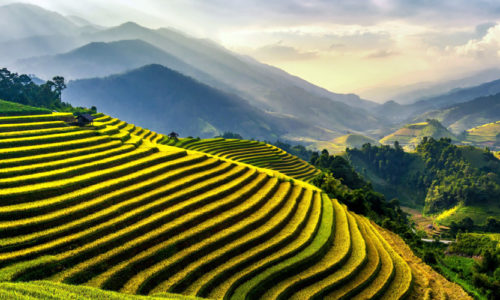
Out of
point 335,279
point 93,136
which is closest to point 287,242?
point 335,279

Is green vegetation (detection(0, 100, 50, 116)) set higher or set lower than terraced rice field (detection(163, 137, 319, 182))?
higher

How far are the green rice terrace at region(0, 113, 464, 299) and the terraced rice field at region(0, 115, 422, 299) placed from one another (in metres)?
0.06

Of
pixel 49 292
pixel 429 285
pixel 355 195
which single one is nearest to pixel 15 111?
pixel 49 292

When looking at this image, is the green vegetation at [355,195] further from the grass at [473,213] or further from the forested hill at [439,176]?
the forested hill at [439,176]

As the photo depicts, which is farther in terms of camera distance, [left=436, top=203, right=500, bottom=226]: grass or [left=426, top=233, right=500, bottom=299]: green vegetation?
[left=436, top=203, right=500, bottom=226]: grass

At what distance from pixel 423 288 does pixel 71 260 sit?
59.8 feet

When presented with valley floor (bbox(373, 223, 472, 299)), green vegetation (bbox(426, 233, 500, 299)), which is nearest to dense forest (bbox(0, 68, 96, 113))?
valley floor (bbox(373, 223, 472, 299))

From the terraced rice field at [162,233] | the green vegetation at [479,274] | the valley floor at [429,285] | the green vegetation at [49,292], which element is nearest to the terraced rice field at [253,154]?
the terraced rice field at [162,233]

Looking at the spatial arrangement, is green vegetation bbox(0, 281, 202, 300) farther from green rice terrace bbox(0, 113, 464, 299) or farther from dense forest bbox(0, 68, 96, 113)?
dense forest bbox(0, 68, 96, 113)

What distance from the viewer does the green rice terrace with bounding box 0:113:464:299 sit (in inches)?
510

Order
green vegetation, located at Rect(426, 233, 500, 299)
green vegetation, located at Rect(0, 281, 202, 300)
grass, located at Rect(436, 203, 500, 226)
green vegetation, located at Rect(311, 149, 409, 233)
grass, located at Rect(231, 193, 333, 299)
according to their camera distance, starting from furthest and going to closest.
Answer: grass, located at Rect(436, 203, 500, 226), green vegetation, located at Rect(311, 149, 409, 233), green vegetation, located at Rect(426, 233, 500, 299), grass, located at Rect(231, 193, 333, 299), green vegetation, located at Rect(0, 281, 202, 300)

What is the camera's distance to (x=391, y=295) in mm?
15922

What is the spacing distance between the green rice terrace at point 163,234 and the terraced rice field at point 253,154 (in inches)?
978

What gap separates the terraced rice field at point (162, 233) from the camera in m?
13.0
